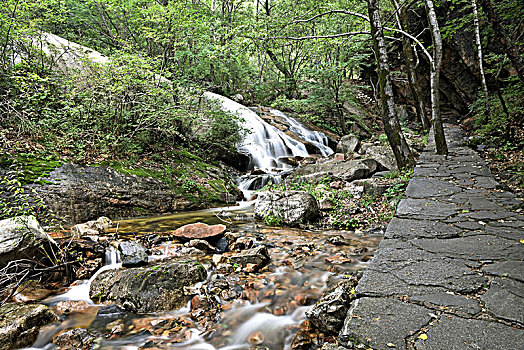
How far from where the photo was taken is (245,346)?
98.0 inches

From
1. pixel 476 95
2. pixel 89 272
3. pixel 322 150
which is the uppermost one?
pixel 476 95

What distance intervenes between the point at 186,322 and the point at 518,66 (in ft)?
24.1

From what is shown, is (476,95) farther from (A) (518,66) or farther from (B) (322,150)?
(A) (518,66)

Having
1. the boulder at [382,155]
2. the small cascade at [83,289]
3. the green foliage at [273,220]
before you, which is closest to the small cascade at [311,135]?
the boulder at [382,155]

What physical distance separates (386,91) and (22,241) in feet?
24.6

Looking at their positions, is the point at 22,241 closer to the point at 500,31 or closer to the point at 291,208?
the point at 291,208

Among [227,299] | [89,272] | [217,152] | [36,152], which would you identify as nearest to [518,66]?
[227,299]

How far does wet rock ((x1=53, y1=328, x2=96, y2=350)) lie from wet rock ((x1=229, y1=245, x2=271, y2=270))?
6.21ft

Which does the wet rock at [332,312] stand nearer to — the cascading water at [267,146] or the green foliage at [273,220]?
the green foliage at [273,220]

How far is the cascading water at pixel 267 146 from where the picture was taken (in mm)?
10586

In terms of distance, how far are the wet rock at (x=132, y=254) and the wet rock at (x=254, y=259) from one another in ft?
4.55

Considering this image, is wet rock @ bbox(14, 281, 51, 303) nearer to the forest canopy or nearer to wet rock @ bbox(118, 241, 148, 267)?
wet rock @ bbox(118, 241, 148, 267)

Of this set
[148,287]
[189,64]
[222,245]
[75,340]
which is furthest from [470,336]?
[189,64]

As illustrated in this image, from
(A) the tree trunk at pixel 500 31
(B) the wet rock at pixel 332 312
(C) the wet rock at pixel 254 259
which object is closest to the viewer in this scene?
(B) the wet rock at pixel 332 312
